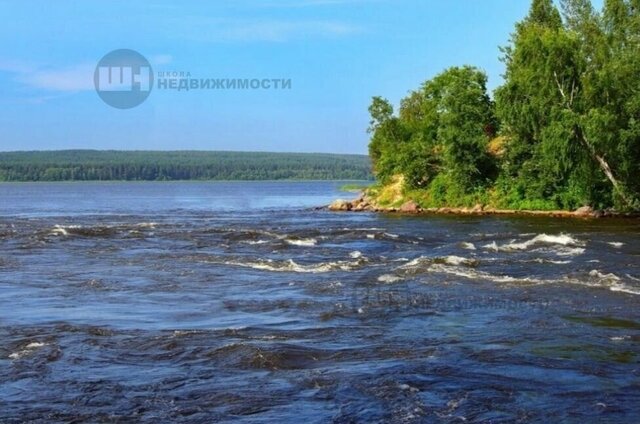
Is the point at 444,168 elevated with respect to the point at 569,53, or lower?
lower

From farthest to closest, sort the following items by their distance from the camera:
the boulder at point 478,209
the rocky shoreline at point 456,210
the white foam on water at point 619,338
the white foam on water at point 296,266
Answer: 1. the boulder at point 478,209
2. the rocky shoreline at point 456,210
3. the white foam on water at point 296,266
4. the white foam on water at point 619,338

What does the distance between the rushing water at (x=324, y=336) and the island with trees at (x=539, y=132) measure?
1847 centimetres

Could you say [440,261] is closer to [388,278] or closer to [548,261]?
[548,261]

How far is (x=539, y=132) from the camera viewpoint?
52.4 meters

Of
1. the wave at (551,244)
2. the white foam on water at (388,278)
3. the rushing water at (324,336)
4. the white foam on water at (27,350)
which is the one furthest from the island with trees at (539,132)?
the white foam on water at (27,350)

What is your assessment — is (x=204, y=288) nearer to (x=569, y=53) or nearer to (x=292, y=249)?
(x=292, y=249)

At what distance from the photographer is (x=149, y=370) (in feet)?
40.0

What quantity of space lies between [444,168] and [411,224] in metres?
17.2

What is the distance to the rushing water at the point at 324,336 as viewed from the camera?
10.3m

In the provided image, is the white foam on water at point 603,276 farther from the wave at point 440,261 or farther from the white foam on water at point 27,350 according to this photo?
the white foam on water at point 27,350

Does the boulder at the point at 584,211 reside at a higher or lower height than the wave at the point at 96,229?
higher

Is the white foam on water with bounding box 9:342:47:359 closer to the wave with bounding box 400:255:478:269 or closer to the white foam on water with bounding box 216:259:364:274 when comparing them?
the white foam on water with bounding box 216:259:364:274

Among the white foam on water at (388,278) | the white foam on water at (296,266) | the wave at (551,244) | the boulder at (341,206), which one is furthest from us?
the boulder at (341,206)

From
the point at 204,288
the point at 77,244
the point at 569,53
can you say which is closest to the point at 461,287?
the point at 204,288
